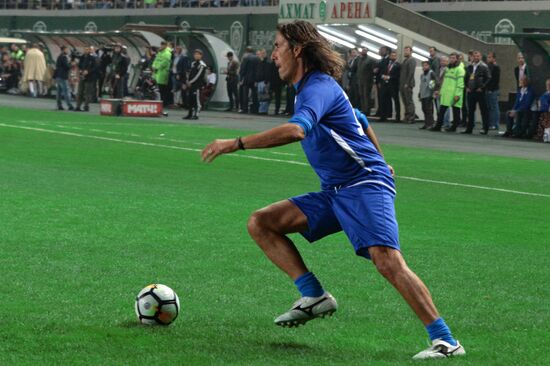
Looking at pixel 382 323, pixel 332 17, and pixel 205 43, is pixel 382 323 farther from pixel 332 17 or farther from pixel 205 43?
pixel 205 43

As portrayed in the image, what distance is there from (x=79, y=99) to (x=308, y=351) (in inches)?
Result: 1327

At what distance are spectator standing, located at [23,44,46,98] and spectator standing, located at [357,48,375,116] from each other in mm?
17732

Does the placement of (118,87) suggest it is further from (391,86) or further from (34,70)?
(34,70)

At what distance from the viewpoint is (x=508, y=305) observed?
28.8 feet

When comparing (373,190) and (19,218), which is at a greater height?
(373,190)

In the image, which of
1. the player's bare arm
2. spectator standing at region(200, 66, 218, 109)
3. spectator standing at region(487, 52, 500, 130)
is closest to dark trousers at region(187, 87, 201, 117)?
spectator standing at region(200, 66, 218, 109)

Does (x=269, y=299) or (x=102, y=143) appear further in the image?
(x=102, y=143)

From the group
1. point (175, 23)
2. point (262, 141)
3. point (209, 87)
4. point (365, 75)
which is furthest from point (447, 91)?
point (175, 23)

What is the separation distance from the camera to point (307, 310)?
24.2 ft

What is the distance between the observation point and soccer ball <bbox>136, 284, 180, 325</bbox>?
24.9 feet

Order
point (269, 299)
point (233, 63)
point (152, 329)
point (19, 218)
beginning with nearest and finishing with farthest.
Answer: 1. point (152, 329)
2. point (269, 299)
3. point (19, 218)
4. point (233, 63)

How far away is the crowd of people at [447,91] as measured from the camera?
1234 inches

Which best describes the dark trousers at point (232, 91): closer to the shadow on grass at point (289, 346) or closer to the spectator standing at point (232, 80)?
the spectator standing at point (232, 80)

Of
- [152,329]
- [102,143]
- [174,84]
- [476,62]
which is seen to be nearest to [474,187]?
[102,143]
